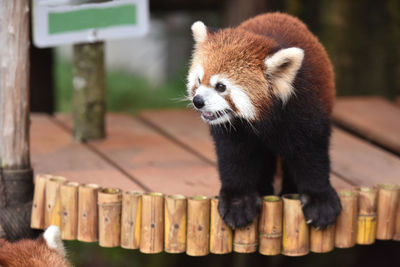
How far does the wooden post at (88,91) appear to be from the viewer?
3.95 metres

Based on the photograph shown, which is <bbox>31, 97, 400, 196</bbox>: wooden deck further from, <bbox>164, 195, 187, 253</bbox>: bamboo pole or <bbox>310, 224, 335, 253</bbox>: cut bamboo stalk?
<bbox>310, 224, 335, 253</bbox>: cut bamboo stalk

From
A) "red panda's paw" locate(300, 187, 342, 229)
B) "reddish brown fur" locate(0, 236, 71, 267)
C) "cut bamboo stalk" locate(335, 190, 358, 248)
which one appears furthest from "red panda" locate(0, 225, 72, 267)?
"cut bamboo stalk" locate(335, 190, 358, 248)

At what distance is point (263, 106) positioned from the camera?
2.54 metres

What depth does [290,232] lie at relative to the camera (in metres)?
2.96

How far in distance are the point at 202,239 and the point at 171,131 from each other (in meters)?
1.46

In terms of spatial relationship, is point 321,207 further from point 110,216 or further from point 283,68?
point 110,216

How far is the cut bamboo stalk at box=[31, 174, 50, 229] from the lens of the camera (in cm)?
316

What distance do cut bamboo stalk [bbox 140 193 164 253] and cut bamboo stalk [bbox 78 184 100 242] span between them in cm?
24

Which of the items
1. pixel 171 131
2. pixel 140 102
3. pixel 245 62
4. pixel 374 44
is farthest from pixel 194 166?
pixel 140 102

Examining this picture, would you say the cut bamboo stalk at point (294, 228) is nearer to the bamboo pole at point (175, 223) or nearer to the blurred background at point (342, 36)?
the bamboo pole at point (175, 223)

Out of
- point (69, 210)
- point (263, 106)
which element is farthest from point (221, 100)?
point (69, 210)

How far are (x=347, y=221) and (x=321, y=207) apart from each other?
0.69 feet

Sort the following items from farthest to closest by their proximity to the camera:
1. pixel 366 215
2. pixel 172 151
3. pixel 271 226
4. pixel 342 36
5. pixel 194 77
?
1. pixel 342 36
2. pixel 172 151
3. pixel 366 215
4. pixel 271 226
5. pixel 194 77

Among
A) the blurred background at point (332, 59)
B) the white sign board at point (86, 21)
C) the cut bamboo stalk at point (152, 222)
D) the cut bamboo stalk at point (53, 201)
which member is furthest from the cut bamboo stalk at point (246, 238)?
the blurred background at point (332, 59)
